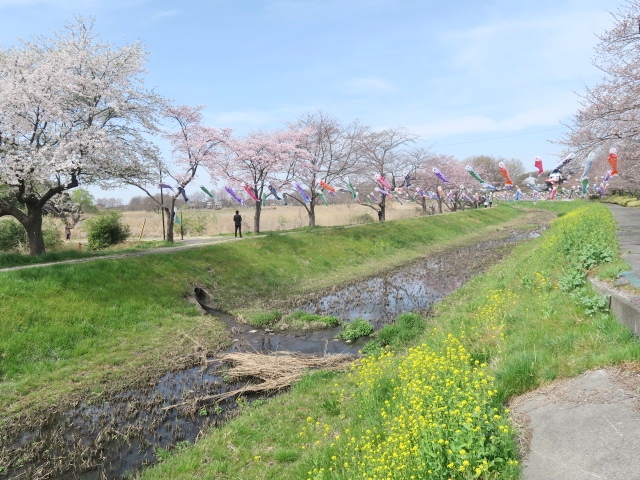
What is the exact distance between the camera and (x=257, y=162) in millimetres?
30469

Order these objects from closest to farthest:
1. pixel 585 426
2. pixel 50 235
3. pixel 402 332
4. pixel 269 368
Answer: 1. pixel 585 426
2. pixel 269 368
3. pixel 402 332
4. pixel 50 235

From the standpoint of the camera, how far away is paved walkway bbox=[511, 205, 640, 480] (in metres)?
3.62

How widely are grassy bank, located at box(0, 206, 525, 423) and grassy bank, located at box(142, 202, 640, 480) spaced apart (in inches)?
160

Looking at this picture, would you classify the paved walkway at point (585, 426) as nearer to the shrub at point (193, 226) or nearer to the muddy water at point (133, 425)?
the muddy water at point (133, 425)

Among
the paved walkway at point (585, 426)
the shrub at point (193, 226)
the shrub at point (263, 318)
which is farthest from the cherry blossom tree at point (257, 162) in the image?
the paved walkway at point (585, 426)

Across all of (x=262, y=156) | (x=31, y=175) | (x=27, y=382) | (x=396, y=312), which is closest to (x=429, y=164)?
(x=262, y=156)

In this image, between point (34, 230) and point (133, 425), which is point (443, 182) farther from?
point (133, 425)

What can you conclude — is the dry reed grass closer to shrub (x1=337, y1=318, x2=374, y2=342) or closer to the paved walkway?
shrub (x1=337, y1=318, x2=374, y2=342)

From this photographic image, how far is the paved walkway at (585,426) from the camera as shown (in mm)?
3615

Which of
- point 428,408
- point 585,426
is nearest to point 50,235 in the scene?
point 428,408

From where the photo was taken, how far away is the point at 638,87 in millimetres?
10766

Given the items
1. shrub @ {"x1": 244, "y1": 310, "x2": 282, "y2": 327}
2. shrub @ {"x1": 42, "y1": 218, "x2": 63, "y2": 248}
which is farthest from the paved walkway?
shrub @ {"x1": 42, "y1": 218, "x2": 63, "y2": 248}

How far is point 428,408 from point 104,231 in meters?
24.9

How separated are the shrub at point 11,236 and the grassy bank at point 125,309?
11373mm
